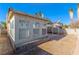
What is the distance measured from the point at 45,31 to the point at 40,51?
17.7 inches

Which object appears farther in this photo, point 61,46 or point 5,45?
point 61,46

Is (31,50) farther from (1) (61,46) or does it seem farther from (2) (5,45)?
(1) (61,46)

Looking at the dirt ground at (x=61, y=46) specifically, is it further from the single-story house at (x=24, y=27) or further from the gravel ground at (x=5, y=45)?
the gravel ground at (x=5, y=45)

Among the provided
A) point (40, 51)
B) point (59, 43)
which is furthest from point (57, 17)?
point (40, 51)

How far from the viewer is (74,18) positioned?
3244 mm

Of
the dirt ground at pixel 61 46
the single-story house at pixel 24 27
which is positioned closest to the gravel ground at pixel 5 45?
the single-story house at pixel 24 27

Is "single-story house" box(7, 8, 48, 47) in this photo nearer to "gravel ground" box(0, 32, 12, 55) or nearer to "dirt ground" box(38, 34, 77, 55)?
"gravel ground" box(0, 32, 12, 55)

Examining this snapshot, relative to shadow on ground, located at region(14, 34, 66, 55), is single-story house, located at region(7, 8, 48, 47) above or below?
above

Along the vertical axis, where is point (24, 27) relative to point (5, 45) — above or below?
above

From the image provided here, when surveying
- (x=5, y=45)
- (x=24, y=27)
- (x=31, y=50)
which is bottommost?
(x=31, y=50)

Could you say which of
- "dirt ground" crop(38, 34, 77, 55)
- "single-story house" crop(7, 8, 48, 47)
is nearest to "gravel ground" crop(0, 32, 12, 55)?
"single-story house" crop(7, 8, 48, 47)

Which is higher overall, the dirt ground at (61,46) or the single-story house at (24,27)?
the single-story house at (24,27)

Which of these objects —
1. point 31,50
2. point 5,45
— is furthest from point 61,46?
point 5,45
